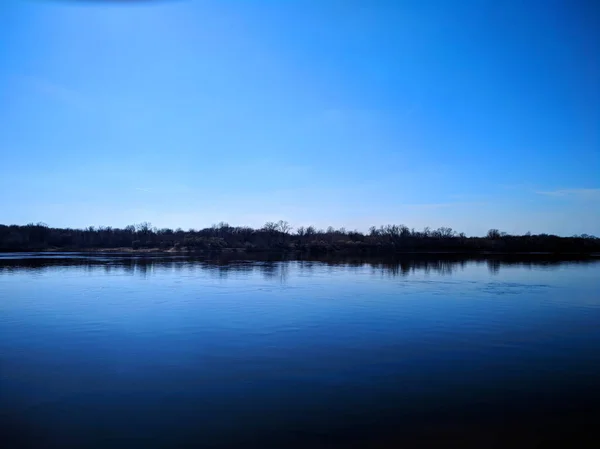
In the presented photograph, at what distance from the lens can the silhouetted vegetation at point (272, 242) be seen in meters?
88.1

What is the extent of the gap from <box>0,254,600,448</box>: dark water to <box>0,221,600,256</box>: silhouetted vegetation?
66.0 metres

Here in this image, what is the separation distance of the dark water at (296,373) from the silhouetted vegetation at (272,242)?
217 ft

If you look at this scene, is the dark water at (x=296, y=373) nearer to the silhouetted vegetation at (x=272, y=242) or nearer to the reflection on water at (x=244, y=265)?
the reflection on water at (x=244, y=265)

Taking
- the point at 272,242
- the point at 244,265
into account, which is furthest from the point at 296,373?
the point at 272,242

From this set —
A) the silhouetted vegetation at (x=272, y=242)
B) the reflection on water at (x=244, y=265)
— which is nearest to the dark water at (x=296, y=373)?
the reflection on water at (x=244, y=265)

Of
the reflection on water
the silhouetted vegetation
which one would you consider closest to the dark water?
the reflection on water

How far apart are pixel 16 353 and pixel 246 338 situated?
18.2ft

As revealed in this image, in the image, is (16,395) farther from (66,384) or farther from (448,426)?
(448,426)

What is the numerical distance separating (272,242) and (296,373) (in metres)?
92.9

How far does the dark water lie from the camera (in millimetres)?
6353

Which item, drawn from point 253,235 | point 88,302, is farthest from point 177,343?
point 253,235

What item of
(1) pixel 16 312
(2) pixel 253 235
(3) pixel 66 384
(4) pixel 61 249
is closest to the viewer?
(3) pixel 66 384

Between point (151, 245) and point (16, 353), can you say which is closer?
point (16, 353)

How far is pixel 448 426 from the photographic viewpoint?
6523mm
